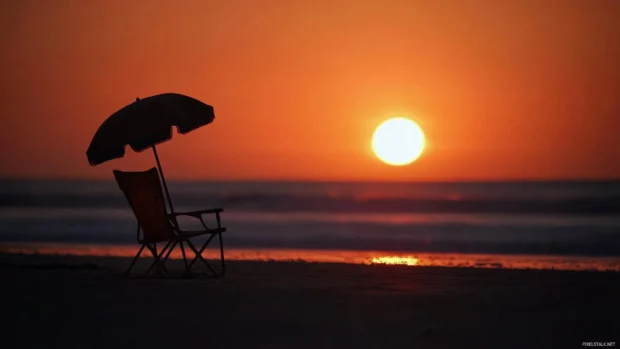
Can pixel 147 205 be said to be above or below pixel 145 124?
below

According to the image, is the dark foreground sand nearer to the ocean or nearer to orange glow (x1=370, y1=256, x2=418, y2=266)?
orange glow (x1=370, y1=256, x2=418, y2=266)

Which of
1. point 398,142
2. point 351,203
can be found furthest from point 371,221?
point 398,142

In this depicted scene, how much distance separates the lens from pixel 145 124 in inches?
325

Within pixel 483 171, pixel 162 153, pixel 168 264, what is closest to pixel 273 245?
pixel 168 264

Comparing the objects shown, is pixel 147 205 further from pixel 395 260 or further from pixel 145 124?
pixel 395 260

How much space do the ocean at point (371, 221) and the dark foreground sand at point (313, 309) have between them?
3346 millimetres

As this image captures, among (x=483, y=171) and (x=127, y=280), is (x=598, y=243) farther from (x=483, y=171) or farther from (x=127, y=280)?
(x=483, y=171)

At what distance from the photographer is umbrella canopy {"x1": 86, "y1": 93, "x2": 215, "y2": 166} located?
824cm

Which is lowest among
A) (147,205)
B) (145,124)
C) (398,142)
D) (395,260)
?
(147,205)

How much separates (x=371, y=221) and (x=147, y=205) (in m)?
12.5

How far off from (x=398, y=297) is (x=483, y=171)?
31.2 m

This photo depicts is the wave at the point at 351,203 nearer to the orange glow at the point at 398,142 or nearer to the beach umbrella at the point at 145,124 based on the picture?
the orange glow at the point at 398,142

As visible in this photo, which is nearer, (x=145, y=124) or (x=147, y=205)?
(x=145, y=124)

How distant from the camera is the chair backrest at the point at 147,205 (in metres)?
8.36
